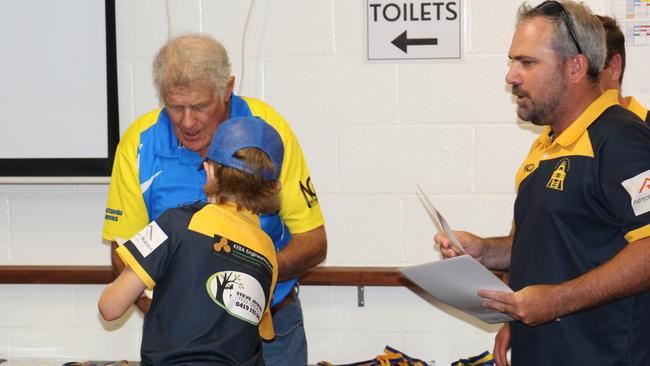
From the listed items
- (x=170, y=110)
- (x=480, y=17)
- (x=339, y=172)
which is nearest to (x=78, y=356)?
(x=339, y=172)

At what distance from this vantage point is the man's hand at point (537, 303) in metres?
1.87

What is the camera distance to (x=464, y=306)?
215 centimetres

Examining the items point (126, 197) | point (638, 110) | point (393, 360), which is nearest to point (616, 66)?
point (638, 110)

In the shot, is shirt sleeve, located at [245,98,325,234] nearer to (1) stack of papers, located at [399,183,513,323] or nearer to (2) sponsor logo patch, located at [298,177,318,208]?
(2) sponsor logo patch, located at [298,177,318,208]

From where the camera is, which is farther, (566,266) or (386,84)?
(386,84)

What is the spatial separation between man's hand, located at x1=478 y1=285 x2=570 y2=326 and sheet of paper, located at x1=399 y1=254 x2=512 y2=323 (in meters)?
0.04

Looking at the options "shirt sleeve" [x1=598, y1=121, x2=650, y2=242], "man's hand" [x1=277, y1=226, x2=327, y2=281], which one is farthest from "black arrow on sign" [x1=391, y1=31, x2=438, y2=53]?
"shirt sleeve" [x1=598, y1=121, x2=650, y2=242]

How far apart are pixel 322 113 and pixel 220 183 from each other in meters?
1.25

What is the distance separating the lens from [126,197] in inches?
93.3

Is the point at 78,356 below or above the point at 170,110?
below

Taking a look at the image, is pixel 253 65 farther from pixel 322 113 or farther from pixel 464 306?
pixel 464 306

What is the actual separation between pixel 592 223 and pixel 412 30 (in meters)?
1.36

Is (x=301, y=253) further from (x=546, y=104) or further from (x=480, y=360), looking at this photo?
(x=480, y=360)

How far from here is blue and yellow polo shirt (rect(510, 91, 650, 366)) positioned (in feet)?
6.08
